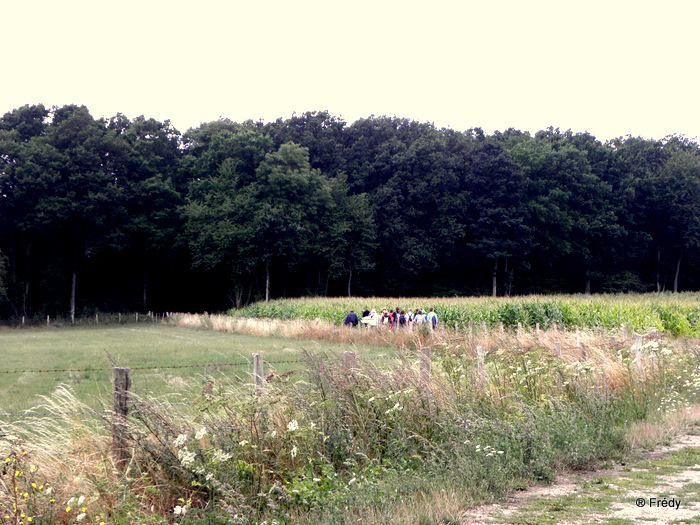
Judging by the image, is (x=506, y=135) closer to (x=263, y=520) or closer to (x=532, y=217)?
(x=532, y=217)

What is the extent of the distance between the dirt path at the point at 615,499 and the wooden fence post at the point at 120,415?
11.2 feet

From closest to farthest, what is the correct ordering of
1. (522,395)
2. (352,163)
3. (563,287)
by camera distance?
(522,395) → (352,163) → (563,287)

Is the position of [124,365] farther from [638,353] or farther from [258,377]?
[638,353]

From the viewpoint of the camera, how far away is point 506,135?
8462 centimetres

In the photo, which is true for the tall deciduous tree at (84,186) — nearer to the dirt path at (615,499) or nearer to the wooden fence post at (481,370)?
the wooden fence post at (481,370)

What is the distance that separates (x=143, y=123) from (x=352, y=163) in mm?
22418

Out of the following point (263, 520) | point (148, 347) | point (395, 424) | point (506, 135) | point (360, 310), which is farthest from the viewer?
point (506, 135)

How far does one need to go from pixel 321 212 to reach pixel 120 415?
60418mm

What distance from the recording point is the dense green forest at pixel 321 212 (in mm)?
58750

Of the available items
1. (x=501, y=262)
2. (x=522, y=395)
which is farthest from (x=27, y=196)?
(x=522, y=395)

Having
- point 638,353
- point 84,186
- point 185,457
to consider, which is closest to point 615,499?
point 185,457

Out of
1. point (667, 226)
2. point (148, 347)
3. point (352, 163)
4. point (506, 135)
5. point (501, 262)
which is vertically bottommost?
point (148, 347)

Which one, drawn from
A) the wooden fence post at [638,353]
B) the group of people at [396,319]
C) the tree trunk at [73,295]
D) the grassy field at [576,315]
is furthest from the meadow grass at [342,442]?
the tree trunk at [73,295]

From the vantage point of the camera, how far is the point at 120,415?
6.39 metres
